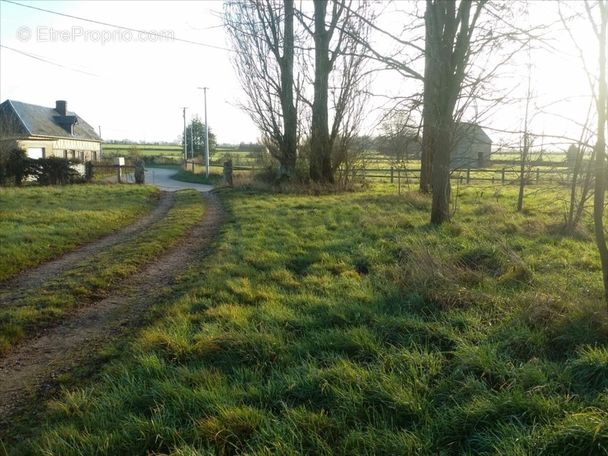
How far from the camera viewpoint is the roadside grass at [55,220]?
8.13 metres

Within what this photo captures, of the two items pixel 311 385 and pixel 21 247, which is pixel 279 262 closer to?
pixel 311 385

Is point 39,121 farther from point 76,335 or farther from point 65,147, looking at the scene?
point 76,335

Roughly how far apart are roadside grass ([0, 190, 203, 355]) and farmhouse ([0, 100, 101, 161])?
2436cm

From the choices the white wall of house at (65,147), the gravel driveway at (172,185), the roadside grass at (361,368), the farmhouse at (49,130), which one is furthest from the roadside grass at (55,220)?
the white wall of house at (65,147)

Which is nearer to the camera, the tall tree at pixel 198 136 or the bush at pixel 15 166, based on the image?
the bush at pixel 15 166

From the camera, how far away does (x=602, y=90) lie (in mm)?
3717

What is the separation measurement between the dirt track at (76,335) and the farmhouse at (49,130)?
27.0 meters

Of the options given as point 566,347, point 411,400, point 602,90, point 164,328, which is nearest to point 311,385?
point 411,400

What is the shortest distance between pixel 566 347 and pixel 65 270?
7019 mm

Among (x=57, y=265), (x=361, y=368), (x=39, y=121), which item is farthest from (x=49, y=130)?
(x=361, y=368)

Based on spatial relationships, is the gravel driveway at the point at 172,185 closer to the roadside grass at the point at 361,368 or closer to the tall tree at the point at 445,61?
the tall tree at the point at 445,61

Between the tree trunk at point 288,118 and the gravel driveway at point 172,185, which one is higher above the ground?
the tree trunk at point 288,118

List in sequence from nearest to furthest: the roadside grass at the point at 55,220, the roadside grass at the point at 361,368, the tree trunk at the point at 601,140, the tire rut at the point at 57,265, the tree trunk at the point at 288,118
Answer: the roadside grass at the point at 361,368, the tree trunk at the point at 601,140, the tire rut at the point at 57,265, the roadside grass at the point at 55,220, the tree trunk at the point at 288,118

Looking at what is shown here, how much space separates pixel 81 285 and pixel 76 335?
5.91 feet
